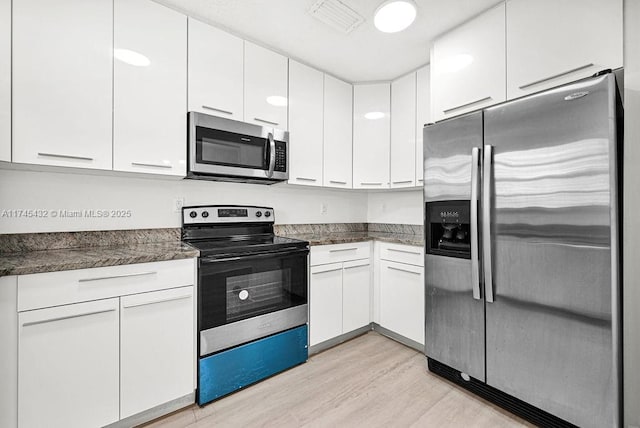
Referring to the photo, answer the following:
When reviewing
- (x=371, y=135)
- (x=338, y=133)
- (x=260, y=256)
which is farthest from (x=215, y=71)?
(x=371, y=135)

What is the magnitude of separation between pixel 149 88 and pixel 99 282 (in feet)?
3.88

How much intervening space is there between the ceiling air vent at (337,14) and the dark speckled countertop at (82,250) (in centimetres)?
172

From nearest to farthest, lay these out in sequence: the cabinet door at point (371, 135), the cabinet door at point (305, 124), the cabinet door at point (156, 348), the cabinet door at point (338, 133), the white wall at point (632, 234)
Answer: the white wall at point (632, 234), the cabinet door at point (156, 348), the cabinet door at point (305, 124), the cabinet door at point (338, 133), the cabinet door at point (371, 135)

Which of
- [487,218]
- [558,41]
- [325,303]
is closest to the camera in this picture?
[558,41]

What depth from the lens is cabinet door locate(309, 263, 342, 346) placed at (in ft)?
7.86

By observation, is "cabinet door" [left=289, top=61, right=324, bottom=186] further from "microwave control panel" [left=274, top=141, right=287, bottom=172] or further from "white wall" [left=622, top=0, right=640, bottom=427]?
"white wall" [left=622, top=0, right=640, bottom=427]

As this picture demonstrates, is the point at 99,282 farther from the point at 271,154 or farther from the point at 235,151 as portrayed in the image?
the point at 271,154

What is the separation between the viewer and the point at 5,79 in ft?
4.66

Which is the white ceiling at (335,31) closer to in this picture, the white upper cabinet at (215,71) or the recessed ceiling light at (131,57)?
the white upper cabinet at (215,71)

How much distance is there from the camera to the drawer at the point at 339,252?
2418 millimetres

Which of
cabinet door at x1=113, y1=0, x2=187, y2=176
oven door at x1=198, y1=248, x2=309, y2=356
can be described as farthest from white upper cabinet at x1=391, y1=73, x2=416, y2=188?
cabinet door at x1=113, y1=0, x2=187, y2=176

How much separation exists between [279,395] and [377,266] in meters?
1.40

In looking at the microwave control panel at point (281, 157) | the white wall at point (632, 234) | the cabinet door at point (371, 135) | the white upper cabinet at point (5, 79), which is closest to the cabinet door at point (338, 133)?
the cabinet door at point (371, 135)

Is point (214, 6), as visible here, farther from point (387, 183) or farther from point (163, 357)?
point (163, 357)
